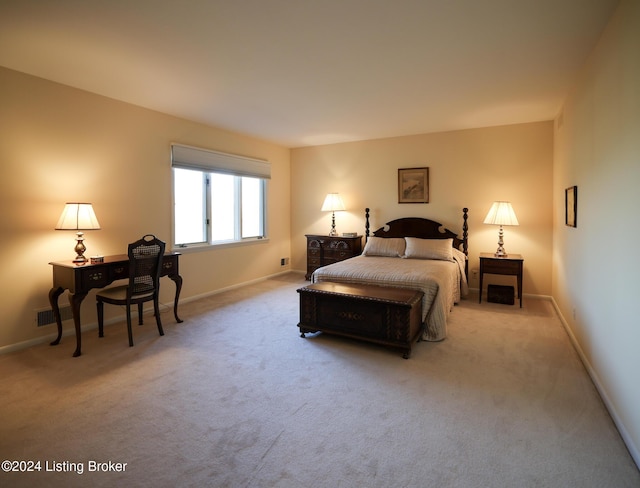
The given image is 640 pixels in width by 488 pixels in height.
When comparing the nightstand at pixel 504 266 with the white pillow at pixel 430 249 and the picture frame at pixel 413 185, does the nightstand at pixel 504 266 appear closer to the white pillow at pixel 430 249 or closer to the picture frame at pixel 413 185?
the white pillow at pixel 430 249

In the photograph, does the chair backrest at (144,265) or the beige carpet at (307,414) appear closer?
the beige carpet at (307,414)

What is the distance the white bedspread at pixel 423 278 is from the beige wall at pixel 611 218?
1201 mm

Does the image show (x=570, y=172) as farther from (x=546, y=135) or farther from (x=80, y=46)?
(x=80, y=46)

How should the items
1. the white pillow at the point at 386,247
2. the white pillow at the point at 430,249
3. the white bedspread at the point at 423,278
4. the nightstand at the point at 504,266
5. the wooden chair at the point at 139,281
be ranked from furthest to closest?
the white pillow at the point at 386,247, the white pillow at the point at 430,249, the nightstand at the point at 504,266, the white bedspread at the point at 423,278, the wooden chair at the point at 139,281

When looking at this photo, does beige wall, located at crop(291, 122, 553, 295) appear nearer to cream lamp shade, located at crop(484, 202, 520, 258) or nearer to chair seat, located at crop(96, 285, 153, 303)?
cream lamp shade, located at crop(484, 202, 520, 258)

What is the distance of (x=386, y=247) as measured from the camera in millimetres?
5355

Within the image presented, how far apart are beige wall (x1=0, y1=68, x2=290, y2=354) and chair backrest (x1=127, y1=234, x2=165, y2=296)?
80cm

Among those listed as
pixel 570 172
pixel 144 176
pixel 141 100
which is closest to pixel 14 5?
pixel 141 100

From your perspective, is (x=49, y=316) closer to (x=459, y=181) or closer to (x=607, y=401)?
(x=607, y=401)

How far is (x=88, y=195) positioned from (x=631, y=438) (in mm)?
4929

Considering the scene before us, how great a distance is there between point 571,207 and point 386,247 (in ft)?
8.05

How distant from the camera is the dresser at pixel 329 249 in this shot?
238 inches

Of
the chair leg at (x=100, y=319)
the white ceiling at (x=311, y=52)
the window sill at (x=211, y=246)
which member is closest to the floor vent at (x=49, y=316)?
the chair leg at (x=100, y=319)

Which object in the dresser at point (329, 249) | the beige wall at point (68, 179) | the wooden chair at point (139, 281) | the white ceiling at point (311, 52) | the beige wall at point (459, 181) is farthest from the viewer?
the dresser at point (329, 249)
